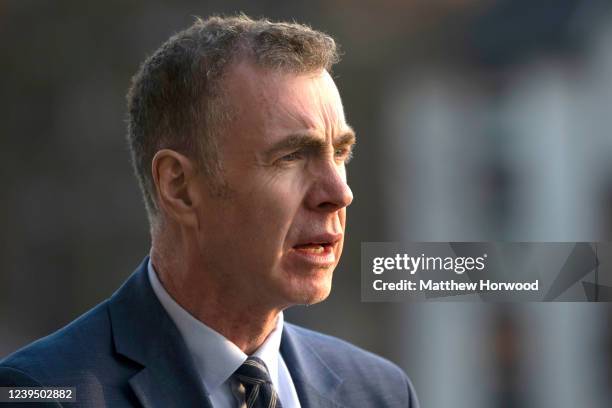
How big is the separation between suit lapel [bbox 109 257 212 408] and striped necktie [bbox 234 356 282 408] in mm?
125

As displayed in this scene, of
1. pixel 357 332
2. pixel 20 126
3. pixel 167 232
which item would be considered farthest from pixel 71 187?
pixel 167 232

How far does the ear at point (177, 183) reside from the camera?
2.71 metres

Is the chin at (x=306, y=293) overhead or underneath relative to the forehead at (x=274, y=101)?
underneath

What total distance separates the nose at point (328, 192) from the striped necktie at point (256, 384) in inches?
17.9

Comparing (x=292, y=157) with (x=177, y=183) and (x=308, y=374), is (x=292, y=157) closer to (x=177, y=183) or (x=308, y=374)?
(x=177, y=183)

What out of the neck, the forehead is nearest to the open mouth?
→ the neck

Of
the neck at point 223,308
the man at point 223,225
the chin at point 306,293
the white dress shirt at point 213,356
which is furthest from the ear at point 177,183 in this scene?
the chin at point 306,293

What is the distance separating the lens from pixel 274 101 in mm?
2613

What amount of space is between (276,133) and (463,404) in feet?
68.3

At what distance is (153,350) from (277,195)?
0.52 meters

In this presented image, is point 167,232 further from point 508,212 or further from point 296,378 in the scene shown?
point 508,212

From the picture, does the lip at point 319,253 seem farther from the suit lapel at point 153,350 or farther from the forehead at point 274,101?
the suit lapel at point 153,350

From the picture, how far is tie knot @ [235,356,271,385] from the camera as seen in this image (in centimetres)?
267

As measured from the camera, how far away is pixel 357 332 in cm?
2600
